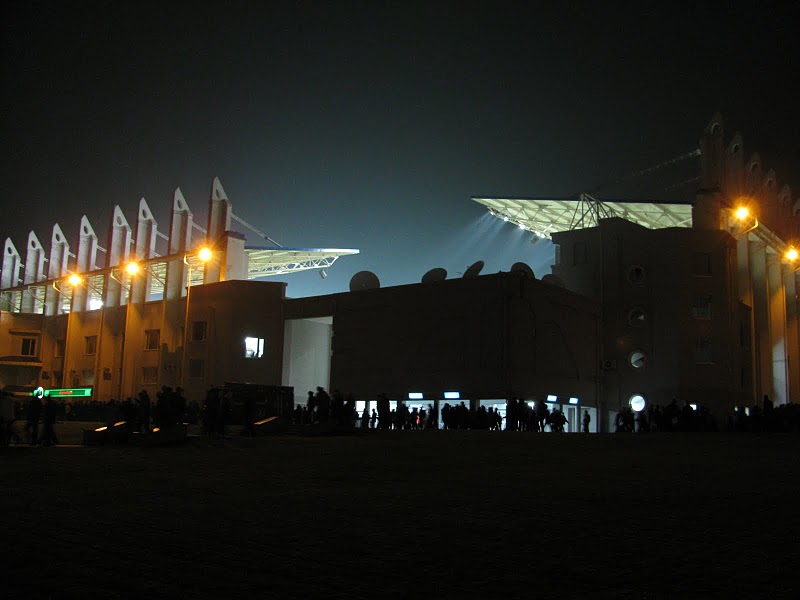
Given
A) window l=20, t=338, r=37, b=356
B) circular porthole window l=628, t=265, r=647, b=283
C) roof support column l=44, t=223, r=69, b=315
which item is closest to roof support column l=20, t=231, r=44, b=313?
roof support column l=44, t=223, r=69, b=315

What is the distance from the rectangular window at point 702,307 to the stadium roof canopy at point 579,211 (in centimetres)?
866

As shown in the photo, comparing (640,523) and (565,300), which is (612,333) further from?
(640,523)

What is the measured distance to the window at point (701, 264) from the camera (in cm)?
3916

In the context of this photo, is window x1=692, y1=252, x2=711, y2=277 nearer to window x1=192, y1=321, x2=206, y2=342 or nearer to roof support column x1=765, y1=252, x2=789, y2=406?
roof support column x1=765, y1=252, x2=789, y2=406

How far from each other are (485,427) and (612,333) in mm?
15043

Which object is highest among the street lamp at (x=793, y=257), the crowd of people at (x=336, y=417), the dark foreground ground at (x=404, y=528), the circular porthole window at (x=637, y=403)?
the street lamp at (x=793, y=257)

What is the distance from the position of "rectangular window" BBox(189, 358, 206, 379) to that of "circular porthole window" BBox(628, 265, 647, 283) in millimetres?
23987

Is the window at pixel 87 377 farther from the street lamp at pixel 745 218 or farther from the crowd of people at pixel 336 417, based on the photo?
the street lamp at pixel 745 218

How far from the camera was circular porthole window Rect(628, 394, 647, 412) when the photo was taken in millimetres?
38469

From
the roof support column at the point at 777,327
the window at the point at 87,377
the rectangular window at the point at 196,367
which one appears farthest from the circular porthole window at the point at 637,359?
the window at the point at 87,377

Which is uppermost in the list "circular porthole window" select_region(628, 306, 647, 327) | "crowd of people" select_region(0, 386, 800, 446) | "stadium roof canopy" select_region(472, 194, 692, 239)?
"stadium roof canopy" select_region(472, 194, 692, 239)

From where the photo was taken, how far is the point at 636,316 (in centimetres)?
4000

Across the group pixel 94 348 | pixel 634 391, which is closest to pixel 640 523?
pixel 634 391

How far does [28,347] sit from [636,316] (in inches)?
1776
